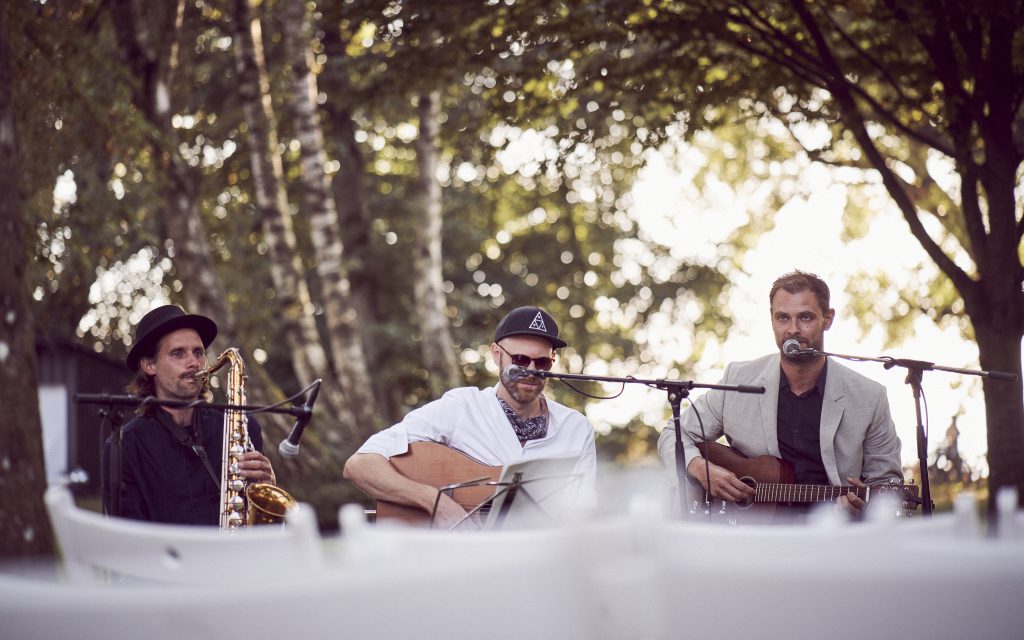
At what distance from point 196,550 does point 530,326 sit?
3.39 m

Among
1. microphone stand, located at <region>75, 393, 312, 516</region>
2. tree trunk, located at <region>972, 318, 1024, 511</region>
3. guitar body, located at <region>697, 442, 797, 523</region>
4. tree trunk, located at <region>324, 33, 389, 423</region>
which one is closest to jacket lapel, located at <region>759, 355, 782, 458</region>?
guitar body, located at <region>697, 442, 797, 523</region>

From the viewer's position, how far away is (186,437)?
17.5 feet

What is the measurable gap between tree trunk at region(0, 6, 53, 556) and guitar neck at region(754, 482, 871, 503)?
321 cm

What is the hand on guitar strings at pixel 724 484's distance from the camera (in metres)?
5.72

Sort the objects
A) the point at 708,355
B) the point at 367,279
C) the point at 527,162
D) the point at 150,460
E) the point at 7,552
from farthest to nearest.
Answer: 1. the point at 708,355
2. the point at 367,279
3. the point at 527,162
4. the point at 150,460
5. the point at 7,552

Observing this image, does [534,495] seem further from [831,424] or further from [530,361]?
[831,424]

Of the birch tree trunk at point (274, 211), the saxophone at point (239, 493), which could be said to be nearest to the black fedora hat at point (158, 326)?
the saxophone at point (239, 493)

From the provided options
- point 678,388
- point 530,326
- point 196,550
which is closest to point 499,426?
point 530,326

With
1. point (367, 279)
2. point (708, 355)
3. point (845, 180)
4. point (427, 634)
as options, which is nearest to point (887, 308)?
point (845, 180)

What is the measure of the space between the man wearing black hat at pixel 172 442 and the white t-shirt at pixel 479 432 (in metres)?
0.69

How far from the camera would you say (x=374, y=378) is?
22.8 m

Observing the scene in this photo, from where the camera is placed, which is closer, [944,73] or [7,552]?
[7,552]

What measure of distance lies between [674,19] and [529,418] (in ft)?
15.4

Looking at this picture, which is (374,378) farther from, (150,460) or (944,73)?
(150,460)
